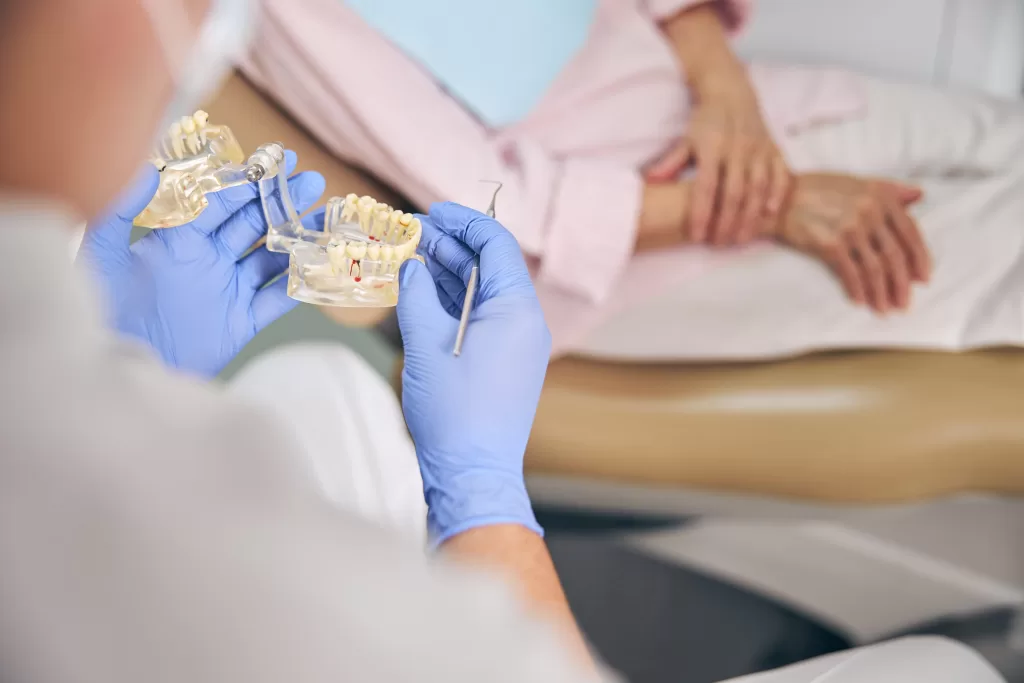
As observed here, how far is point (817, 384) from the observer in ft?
2.81

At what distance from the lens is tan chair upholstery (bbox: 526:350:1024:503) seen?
2.76ft

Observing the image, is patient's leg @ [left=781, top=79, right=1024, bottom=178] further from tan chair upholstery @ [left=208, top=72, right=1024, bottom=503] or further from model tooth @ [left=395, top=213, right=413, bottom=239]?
model tooth @ [left=395, top=213, right=413, bottom=239]

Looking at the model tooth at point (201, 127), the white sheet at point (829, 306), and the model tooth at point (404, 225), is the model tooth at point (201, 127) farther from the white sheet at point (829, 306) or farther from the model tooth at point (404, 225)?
the white sheet at point (829, 306)

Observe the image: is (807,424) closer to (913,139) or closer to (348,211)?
(913,139)

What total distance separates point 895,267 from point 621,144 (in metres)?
0.34

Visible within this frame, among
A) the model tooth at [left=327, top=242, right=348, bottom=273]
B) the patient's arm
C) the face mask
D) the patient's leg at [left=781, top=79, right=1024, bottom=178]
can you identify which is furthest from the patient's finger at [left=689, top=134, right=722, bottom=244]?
the face mask

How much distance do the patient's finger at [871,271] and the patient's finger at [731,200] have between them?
132mm

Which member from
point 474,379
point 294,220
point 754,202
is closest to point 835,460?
point 754,202

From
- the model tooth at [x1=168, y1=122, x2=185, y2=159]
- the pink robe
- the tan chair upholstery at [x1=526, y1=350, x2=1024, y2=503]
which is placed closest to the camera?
the model tooth at [x1=168, y1=122, x2=185, y2=159]

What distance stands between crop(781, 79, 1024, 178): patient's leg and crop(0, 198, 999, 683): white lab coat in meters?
0.86

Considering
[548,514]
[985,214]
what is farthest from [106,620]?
[985,214]

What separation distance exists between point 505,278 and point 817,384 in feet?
1.59

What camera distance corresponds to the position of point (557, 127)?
873 millimetres

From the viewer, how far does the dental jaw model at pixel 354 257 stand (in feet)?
1.63
